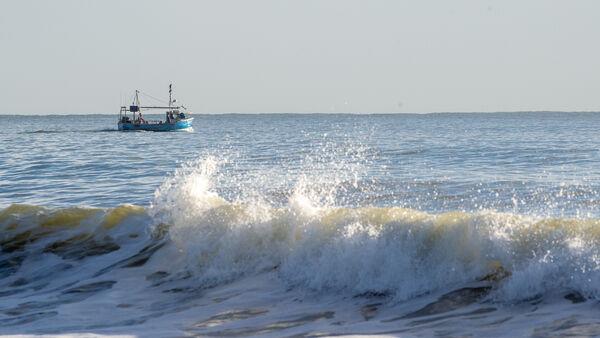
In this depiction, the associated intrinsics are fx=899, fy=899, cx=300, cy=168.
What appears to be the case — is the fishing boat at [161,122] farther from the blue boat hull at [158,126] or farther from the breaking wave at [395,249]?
the breaking wave at [395,249]

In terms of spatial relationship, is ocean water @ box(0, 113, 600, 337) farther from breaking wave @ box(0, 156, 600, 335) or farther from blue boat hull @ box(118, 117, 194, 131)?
blue boat hull @ box(118, 117, 194, 131)

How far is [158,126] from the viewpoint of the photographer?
85.6 m

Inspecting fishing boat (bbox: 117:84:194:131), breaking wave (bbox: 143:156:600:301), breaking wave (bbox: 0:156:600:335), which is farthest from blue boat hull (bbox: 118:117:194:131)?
breaking wave (bbox: 143:156:600:301)

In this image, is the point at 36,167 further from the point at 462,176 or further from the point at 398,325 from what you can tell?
the point at 398,325

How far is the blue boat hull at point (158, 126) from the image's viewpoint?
85625 mm

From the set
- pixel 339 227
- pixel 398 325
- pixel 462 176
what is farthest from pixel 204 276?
pixel 462 176

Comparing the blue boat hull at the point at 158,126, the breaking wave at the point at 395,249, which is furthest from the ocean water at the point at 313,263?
the blue boat hull at the point at 158,126

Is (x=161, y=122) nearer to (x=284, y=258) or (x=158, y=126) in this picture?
(x=158, y=126)

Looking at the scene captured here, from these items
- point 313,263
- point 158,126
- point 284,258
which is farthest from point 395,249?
point 158,126

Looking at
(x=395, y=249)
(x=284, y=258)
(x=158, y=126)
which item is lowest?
(x=158, y=126)

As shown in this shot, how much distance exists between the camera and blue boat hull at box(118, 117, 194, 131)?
281ft

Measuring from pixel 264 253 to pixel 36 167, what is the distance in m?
23.0

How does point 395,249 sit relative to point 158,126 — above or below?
above

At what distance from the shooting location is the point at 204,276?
1273 centimetres
